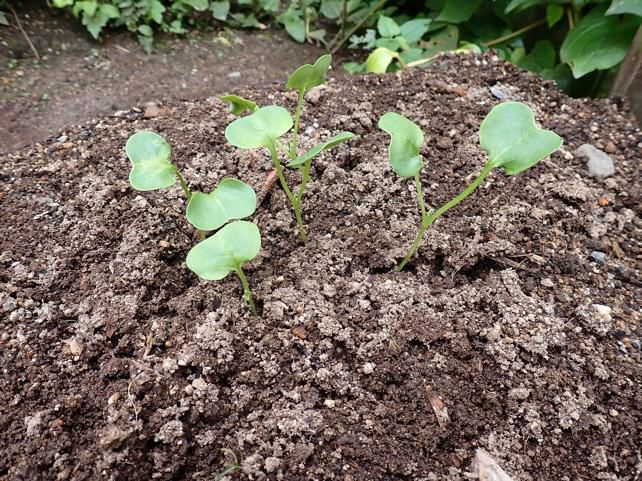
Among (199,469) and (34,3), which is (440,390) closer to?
(199,469)

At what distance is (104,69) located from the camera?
1925 mm

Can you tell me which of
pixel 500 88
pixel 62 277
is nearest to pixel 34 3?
pixel 62 277

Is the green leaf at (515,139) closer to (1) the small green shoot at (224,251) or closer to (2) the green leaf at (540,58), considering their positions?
(1) the small green shoot at (224,251)

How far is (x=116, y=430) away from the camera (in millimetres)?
846

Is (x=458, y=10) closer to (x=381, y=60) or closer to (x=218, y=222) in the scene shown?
(x=381, y=60)

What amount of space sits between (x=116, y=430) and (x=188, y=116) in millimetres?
788

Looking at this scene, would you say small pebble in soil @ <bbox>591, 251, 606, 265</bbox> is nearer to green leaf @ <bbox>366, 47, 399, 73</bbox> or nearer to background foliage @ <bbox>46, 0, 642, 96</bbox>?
background foliage @ <bbox>46, 0, 642, 96</bbox>

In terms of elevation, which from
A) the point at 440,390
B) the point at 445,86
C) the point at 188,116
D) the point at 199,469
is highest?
the point at 445,86

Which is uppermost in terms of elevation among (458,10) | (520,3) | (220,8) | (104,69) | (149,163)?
(520,3)

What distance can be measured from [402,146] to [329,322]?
357 millimetres

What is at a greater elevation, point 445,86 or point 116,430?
point 445,86

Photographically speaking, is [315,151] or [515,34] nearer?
[315,151]

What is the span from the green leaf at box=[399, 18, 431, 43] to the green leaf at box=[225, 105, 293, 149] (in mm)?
1125

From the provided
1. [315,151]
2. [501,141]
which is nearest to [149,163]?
[315,151]
